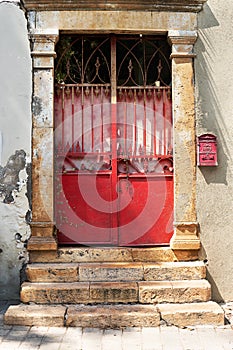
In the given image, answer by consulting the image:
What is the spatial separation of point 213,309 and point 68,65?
3394 mm

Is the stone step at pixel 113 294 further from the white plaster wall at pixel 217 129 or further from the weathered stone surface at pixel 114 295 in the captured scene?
the white plaster wall at pixel 217 129

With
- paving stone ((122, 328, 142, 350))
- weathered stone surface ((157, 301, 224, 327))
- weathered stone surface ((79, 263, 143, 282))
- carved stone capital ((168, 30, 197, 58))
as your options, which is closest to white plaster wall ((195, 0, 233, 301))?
carved stone capital ((168, 30, 197, 58))

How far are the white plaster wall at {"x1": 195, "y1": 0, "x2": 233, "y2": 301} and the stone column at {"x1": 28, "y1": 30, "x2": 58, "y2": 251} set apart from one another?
1.80m

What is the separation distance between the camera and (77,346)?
14.0 feet

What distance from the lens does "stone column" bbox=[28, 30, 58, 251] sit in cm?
552

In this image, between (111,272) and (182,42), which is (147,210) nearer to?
(111,272)

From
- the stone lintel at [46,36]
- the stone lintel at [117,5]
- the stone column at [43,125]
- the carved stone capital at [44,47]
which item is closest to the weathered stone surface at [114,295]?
the stone column at [43,125]

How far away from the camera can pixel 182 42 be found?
5645mm

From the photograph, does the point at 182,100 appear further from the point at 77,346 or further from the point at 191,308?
the point at 77,346

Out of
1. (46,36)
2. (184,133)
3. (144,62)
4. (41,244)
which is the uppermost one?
(46,36)

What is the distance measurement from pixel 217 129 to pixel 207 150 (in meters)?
0.30

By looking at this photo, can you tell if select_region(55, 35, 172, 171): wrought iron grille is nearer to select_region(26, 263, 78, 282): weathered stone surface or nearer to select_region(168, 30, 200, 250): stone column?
select_region(168, 30, 200, 250): stone column

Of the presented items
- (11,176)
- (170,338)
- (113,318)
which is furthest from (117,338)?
(11,176)

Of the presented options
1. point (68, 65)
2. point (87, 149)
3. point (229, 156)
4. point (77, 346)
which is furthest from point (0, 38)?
point (77, 346)
